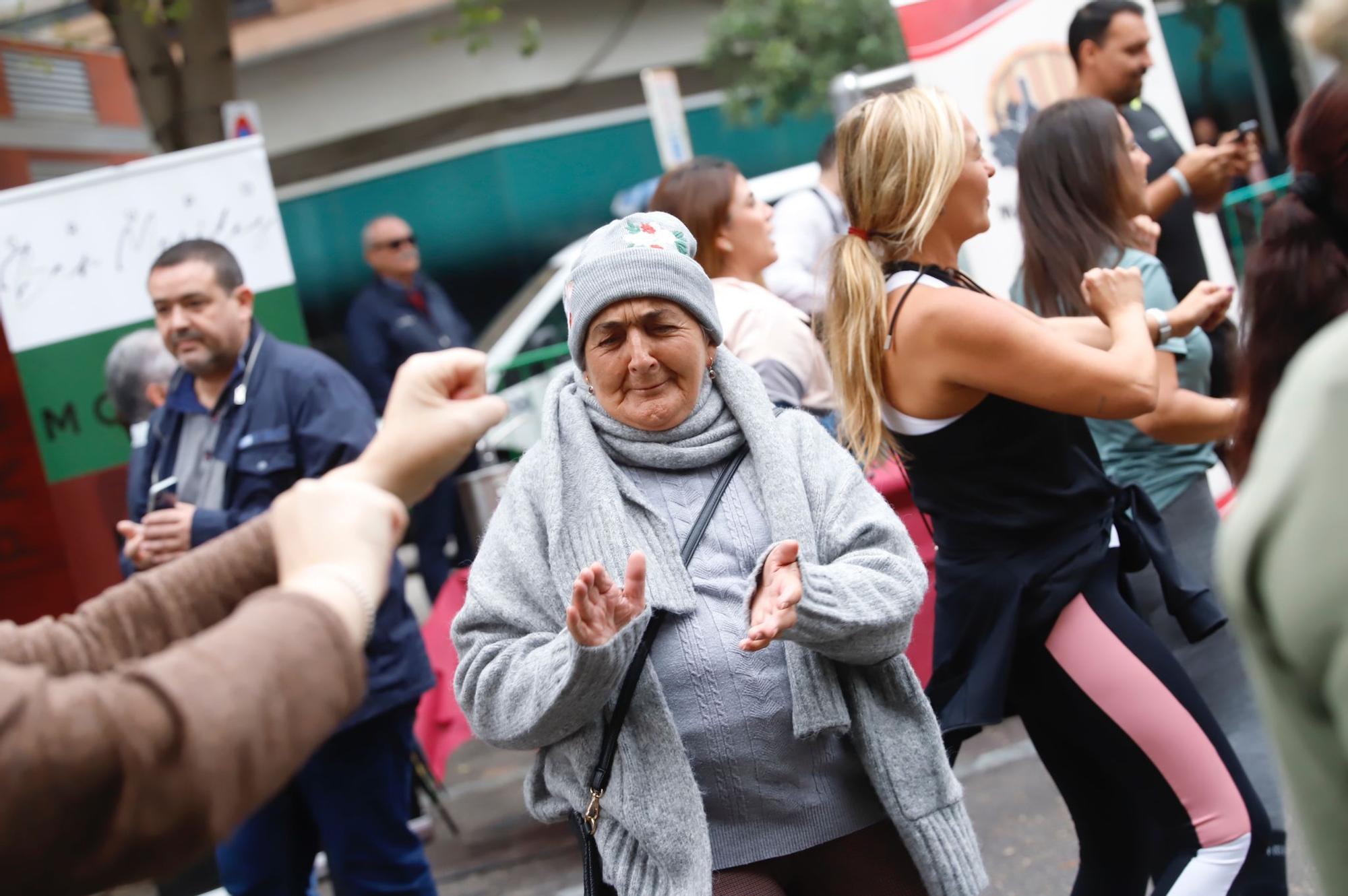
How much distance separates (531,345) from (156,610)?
806 cm

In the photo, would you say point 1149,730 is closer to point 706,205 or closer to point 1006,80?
point 706,205

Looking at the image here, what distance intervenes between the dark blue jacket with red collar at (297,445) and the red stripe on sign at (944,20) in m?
2.89

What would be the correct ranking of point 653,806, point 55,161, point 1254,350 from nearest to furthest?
point 1254,350, point 653,806, point 55,161

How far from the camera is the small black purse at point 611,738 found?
2443 millimetres

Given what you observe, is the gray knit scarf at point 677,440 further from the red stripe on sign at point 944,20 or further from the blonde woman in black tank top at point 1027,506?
the red stripe on sign at point 944,20

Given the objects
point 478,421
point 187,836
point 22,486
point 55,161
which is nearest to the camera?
point 187,836

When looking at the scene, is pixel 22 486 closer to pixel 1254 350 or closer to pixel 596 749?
pixel 596 749

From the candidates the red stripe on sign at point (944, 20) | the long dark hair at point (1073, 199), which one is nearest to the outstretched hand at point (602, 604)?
the long dark hair at point (1073, 199)

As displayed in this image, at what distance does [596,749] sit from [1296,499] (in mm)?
1530

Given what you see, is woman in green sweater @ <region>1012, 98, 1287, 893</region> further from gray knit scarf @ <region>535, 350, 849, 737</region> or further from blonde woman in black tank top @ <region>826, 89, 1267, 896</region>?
gray knit scarf @ <region>535, 350, 849, 737</region>

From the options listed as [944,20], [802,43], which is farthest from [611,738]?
[802,43]

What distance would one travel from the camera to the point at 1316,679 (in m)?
1.20

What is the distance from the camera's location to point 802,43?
50.5 ft

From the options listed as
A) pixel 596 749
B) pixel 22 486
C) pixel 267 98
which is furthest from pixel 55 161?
pixel 267 98
